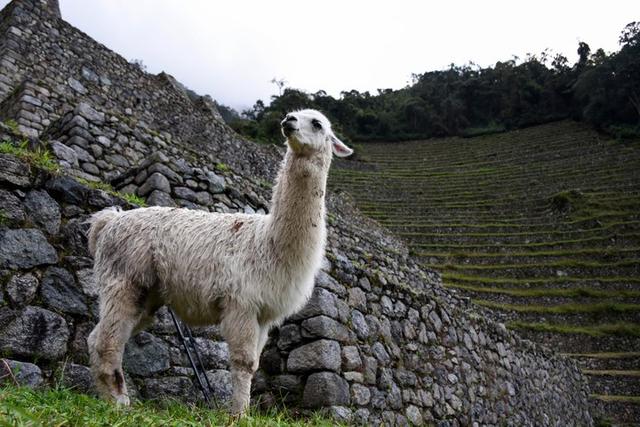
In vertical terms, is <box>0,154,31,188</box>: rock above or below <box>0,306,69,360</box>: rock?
above

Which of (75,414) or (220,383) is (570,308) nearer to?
(220,383)

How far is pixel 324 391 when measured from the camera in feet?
9.80

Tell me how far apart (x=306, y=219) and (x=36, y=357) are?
1.49 metres

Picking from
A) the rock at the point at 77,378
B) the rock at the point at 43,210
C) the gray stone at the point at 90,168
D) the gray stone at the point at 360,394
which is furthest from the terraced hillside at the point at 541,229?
the rock at the point at 43,210

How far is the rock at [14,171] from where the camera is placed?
248cm

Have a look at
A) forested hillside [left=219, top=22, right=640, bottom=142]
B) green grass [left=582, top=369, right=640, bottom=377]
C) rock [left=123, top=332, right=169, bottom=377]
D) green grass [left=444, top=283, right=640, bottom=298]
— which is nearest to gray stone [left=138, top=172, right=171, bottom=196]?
rock [left=123, top=332, right=169, bottom=377]

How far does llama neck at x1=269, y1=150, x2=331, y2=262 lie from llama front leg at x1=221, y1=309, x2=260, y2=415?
40cm

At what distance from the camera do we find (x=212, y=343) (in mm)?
3184

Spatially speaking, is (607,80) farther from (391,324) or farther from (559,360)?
(391,324)

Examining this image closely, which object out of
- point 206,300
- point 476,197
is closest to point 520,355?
point 206,300

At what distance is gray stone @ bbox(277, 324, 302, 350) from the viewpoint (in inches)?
130

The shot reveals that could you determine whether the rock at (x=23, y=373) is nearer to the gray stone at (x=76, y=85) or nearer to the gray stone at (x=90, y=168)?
the gray stone at (x=90, y=168)

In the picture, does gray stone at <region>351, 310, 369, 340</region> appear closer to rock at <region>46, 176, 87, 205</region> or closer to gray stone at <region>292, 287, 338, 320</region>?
gray stone at <region>292, 287, 338, 320</region>

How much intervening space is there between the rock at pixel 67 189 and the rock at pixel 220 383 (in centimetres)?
139
